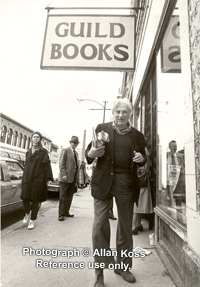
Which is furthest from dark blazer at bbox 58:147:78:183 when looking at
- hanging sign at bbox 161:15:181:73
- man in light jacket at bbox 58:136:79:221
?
hanging sign at bbox 161:15:181:73

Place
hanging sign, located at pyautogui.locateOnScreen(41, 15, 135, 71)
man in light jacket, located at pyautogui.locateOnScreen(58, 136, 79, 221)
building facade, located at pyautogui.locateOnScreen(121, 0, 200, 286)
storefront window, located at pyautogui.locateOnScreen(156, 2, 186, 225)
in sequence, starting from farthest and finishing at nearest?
man in light jacket, located at pyautogui.locateOnScreen(58, 136, 79, 221) → hanging sign, located at pyautogui.locateOnScreen(41, 15, 135, 71) → storefront window, located at pyautogui.locateOnScreen(156, 2, 186, 225) → building facade, located at pyautogui.locateOnScreen(121, 0, 200, 286)

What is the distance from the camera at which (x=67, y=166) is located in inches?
205

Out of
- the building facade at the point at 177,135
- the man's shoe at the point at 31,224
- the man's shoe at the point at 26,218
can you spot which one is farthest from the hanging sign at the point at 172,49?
the man's shoe at the point at 26,218

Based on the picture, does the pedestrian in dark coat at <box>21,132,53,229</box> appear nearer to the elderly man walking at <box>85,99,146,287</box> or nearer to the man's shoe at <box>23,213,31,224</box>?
the man's shoe at <box>23,213,31,224</box>

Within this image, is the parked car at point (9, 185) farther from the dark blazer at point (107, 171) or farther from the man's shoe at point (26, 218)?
the dark blazer at point (107, 171)

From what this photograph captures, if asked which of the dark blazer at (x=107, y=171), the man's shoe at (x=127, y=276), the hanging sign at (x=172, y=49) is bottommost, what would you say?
the man's shoe at (x=127, y=276)

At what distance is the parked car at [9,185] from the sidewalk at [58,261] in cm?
85

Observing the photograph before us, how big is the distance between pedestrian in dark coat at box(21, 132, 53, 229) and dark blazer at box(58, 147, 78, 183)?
645mm

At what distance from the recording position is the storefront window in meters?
2.61

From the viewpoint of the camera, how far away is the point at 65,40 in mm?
3572

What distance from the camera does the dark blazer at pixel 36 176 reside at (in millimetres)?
4227

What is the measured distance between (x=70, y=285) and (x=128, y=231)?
80cm

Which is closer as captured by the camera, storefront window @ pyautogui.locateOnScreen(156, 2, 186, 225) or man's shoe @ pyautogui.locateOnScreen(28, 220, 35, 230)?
storefront window @ pyautogui.locateOnScreen(156, 2, 186, 225)

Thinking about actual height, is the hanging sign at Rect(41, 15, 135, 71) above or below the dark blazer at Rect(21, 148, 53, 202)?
above
